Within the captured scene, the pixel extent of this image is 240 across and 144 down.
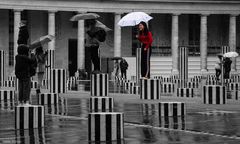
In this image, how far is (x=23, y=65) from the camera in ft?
50.5

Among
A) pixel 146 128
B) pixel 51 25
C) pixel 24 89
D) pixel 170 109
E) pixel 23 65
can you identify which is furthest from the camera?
pixel 51 25

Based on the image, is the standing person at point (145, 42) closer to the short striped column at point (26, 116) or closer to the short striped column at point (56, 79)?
the short striped column at point (56, 79)

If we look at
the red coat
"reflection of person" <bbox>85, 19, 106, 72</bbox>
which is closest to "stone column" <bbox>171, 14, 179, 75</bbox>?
the red coat

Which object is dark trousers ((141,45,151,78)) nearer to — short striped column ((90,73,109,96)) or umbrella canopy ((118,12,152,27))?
short striped column ((90,73,109,96))

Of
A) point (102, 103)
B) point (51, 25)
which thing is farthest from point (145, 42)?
point (51, 25)

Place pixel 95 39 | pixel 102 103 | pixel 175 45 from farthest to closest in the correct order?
pixel 175 45 → pixel 95 39 → pixel 102 103

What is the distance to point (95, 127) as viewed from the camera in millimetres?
11578

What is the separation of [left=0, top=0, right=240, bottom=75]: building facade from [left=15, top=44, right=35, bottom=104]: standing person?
45041 millimetres

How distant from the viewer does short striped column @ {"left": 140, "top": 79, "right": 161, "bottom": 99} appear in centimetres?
2384

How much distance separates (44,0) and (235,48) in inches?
843

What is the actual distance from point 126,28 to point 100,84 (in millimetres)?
46623

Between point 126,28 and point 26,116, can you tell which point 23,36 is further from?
point 126,28

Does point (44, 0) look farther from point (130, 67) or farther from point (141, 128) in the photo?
point (141, 128)

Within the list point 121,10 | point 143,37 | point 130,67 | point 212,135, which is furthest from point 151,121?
point 121,10
